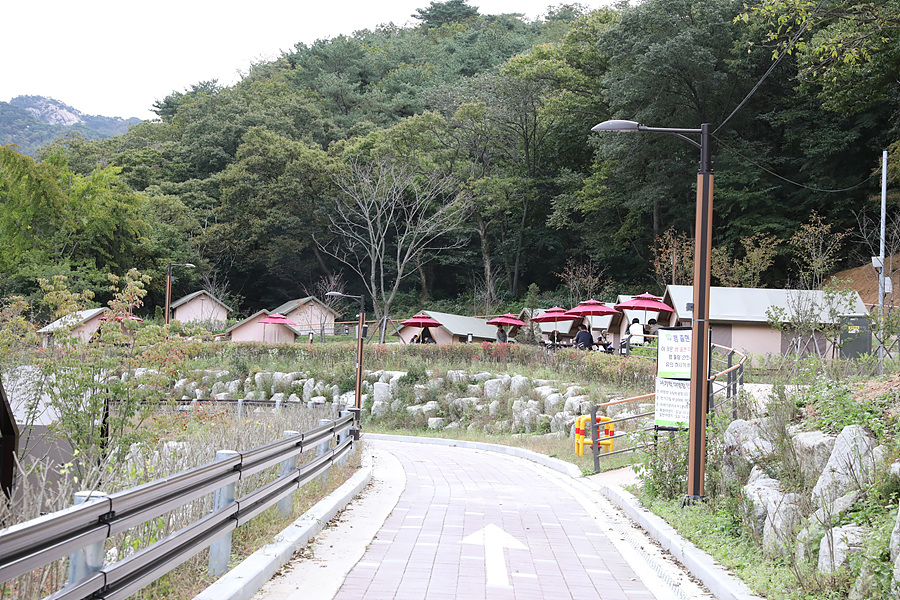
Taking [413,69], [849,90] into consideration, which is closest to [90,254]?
[413,69]

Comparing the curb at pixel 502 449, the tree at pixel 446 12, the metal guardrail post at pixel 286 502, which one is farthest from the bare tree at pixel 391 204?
the tree at pixel 446 12

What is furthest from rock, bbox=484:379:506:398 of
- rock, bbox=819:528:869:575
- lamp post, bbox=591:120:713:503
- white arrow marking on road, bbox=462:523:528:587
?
rock, bbox=819:528:869:575

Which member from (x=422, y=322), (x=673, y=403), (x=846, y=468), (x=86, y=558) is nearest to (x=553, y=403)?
(x=673, y=403)

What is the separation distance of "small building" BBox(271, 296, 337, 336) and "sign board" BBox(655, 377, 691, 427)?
43304 millimetres

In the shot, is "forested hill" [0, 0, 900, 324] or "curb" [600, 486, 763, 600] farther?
"forested hill" [0, 0, 900, 324]

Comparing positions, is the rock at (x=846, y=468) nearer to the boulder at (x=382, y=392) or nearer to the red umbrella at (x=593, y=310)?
the red umbrella at (x=593, y=310)

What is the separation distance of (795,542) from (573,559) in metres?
2.11

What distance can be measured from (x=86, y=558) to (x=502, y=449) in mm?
18556

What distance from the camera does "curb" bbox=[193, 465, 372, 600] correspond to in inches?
204

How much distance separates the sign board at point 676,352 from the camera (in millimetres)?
11445

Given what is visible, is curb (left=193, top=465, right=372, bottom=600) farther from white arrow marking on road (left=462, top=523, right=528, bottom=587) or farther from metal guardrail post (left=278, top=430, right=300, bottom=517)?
white arrow marking on road (left=462, top=523, right=528, bottom=587)

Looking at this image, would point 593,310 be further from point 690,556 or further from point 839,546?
point 839,546

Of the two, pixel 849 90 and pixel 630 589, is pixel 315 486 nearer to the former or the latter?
pixel 630 589

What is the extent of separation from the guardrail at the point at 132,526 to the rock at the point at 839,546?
460 centimetres
